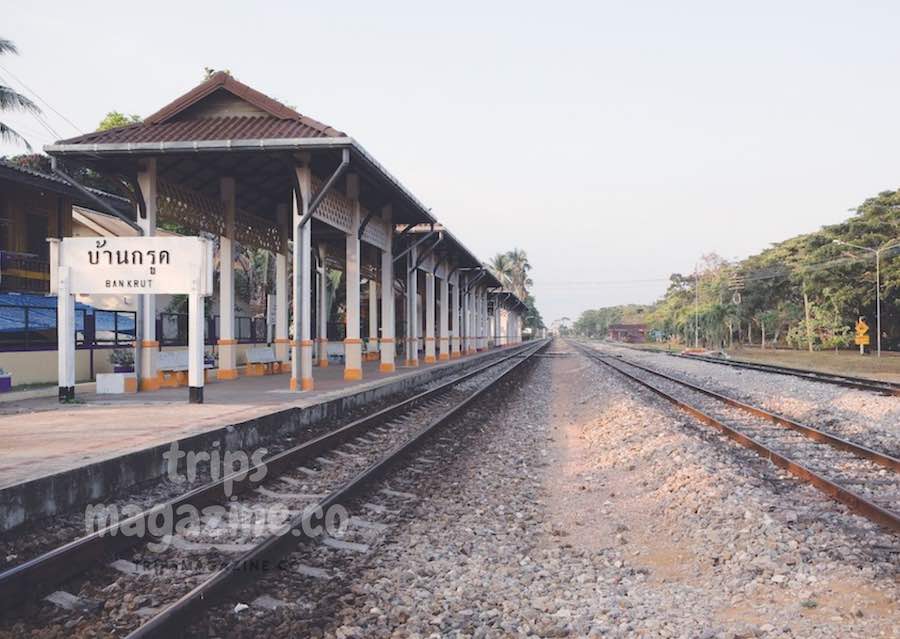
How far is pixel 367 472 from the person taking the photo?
713cm

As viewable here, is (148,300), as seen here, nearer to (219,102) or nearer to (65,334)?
(65,334)

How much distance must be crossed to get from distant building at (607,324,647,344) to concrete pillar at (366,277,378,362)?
120084 millimetres

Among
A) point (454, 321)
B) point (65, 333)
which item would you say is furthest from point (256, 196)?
point (454, 321)

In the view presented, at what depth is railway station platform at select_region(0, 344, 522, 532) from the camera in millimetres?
5961

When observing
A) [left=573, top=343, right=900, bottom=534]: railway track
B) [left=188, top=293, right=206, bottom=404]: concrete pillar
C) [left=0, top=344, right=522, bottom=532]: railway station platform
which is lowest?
[left=573, top=343, right=900, bottom=534]: railway track

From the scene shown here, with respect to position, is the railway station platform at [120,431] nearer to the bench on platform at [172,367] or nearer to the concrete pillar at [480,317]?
the bench on platform at [172,367]

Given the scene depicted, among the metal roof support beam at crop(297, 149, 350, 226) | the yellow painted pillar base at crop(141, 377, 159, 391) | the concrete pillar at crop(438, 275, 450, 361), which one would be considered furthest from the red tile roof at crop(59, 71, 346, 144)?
the concrete pillar at crop(438, 275, 450, 361)

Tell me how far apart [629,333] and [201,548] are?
157870 millimetres

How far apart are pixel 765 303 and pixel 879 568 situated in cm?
7052

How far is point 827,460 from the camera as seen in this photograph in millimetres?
8727

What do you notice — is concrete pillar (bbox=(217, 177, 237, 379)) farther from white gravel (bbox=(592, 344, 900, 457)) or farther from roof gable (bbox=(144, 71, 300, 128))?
white gravel (bbox=(592, 344, 900, 457))

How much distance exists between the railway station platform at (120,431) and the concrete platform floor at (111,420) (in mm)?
12

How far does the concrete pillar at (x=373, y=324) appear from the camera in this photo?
33.9 metres

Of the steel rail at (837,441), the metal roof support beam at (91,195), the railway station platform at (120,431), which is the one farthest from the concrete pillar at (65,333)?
the steel rail at (837,441)
